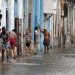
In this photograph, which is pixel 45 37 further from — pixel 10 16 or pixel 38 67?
pixel 38 67

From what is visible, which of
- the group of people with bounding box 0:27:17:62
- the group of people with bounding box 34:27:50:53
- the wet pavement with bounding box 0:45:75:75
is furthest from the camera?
the group of people with bounding box 34:27:50:53

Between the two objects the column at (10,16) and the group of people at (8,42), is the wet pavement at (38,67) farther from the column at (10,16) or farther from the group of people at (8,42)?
the column at (10,16)

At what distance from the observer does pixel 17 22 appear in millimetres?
36688

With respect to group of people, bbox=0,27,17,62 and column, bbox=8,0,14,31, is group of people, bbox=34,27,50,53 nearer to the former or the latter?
column, bbox=8,0,14,31

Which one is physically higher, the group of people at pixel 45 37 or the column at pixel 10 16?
the column at pixel 10 16

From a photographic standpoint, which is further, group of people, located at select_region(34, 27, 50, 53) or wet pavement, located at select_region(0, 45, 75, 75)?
group of people, located at select_region(34, 27, 50, 53)

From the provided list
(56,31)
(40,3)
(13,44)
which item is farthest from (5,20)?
(56,31)

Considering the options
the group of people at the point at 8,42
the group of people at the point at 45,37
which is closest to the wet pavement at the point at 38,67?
the group of people at the point at 8,42

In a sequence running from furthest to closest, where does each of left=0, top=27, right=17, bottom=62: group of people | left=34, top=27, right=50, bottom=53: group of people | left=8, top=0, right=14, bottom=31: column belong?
1. left=34, top=27, right=50, bottom=53: group of people
2. left=8, top=0, right=14, bottom=31: column
3. left=0, top=27, right=17, bottom=62: group of people

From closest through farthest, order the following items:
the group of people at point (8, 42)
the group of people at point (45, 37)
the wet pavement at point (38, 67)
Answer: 1. the wet pavement at point (38, 67)
2. the group of people at point (8, 42)
3. the group of people at point (45, 37)

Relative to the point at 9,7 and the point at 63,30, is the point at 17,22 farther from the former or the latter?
the point at 63,30

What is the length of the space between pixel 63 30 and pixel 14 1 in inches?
1243

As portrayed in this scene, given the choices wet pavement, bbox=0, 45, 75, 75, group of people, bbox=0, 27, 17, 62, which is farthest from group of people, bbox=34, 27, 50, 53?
wet pavement, bbox=0, 45, 75, 75

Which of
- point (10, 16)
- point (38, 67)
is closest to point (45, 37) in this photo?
point (10, 16)
